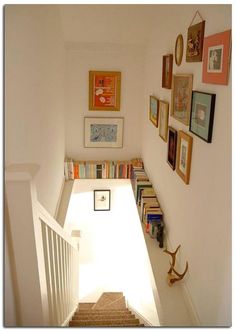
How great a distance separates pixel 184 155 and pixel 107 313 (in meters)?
1.84

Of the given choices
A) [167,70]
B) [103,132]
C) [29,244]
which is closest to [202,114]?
[167,70]

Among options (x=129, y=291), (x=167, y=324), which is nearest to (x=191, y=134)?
(x=167, y=324)

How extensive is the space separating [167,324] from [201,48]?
78.0 inches

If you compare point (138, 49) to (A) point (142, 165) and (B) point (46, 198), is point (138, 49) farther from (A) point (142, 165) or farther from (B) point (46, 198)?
(B) point (46, 198)

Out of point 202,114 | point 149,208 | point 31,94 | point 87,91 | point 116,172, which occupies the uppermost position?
point 87,91

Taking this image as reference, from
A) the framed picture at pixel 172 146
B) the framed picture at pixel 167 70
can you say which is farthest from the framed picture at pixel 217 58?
the framed picture at pixel 167 70

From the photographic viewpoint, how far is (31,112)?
2195 millimetres

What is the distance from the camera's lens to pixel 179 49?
8.35ft

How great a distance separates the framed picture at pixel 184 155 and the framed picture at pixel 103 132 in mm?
2305

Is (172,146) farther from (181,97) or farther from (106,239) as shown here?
(106,239)

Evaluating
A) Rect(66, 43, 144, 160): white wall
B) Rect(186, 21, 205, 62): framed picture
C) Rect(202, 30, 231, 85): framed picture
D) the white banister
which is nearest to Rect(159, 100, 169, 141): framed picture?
Rect(186, 21, 205, 62): framed picture

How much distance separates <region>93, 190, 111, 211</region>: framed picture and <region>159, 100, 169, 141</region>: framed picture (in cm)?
185

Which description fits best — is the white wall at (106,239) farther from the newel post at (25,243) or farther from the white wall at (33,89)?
the newel post at (25,243)

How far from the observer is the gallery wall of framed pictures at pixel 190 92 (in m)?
1.70
